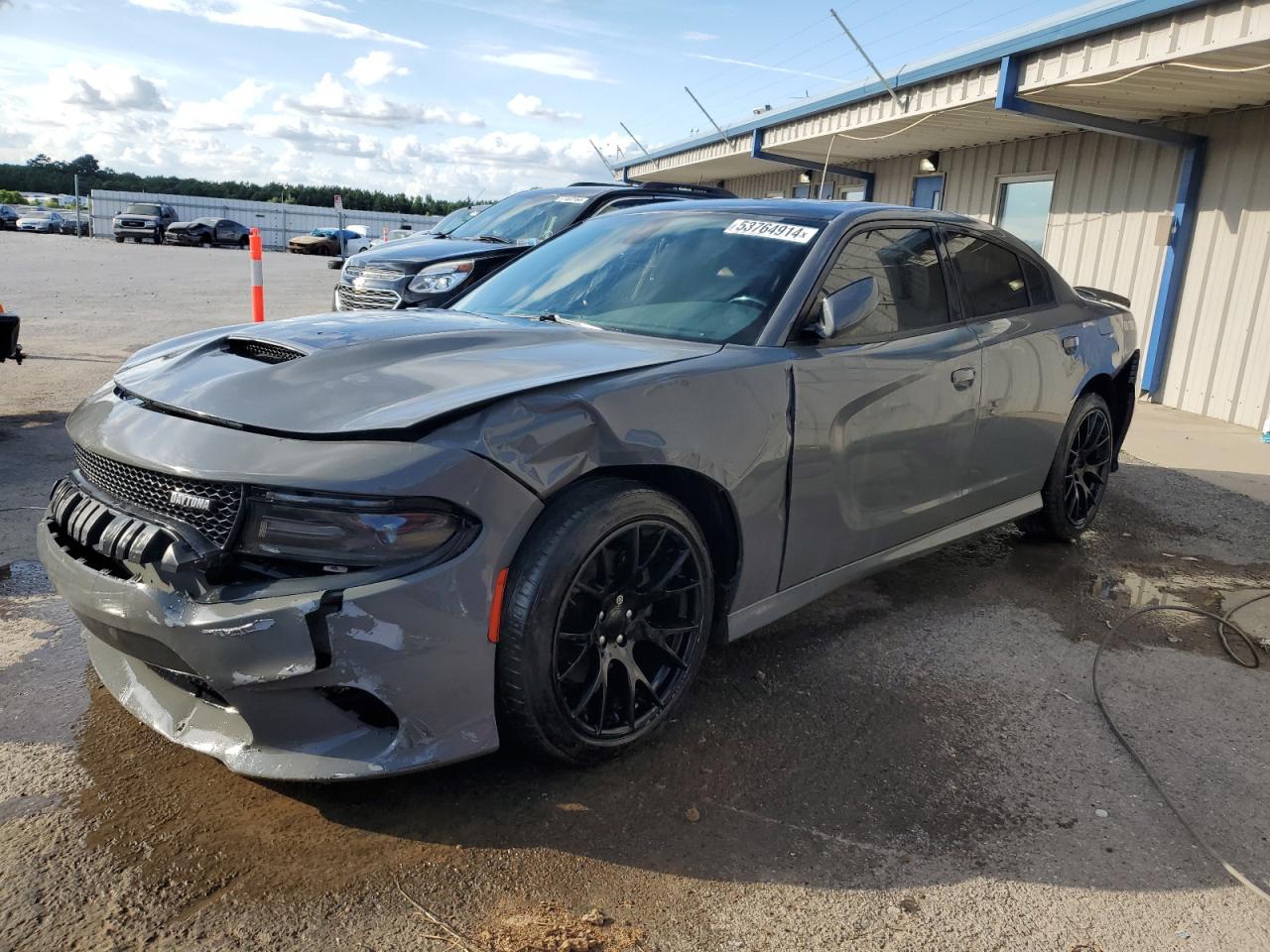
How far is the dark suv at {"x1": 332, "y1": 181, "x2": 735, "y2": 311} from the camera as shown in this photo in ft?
26.2

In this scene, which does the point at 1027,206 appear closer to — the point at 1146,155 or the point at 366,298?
the point at 1146,155

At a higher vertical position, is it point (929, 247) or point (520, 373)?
point (929, 247)

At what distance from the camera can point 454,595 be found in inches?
87.8

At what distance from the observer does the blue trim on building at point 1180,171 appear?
30.4 ft

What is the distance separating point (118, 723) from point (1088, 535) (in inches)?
189

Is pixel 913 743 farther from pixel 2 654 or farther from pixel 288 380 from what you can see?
pixel 2 654

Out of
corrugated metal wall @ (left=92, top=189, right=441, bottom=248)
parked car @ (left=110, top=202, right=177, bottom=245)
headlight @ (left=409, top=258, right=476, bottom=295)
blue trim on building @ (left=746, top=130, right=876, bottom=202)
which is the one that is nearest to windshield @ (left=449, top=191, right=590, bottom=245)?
headlight @ (left=409, top=258, right=476, bottom=295)

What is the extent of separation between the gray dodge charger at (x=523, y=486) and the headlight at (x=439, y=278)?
4.15 m

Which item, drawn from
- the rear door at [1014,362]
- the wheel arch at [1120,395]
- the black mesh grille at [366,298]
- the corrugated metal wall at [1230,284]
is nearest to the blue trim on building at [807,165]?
the corrugated metal wall at [1230,284]

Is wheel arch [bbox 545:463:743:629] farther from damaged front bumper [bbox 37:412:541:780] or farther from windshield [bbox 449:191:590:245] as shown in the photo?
windshield [bbox 449:191:590:245]

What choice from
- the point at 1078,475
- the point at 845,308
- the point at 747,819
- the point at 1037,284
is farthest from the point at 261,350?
the point at 1078,475

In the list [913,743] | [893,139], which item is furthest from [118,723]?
[893,139]

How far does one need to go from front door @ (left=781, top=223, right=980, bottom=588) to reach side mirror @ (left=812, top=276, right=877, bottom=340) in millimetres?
81

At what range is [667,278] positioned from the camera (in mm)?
3535
